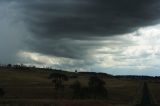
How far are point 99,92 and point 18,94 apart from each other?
2633 centimetres

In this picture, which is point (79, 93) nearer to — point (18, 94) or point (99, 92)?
point (99, 92)

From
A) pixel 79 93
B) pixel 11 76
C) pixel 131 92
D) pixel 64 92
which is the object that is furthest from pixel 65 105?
pixel 11 76

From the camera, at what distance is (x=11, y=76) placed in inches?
7776

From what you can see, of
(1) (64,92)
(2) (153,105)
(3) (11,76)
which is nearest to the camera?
(2) (153,105)

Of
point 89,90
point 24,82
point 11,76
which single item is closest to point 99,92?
point 89,90

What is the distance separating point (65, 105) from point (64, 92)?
7257 centimetres

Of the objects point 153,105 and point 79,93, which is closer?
point 153,105

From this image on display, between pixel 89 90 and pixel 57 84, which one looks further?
pixel 57 84

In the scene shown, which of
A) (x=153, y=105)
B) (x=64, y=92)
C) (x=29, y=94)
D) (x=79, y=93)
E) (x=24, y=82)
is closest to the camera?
(x=153, y=105)

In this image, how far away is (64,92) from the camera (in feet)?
481

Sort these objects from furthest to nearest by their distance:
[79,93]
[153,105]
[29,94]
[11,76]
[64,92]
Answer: [11,76] → [64,92] → [29,94] → [79,93] → [153,105]

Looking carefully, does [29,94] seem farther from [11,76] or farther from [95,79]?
[11,76]

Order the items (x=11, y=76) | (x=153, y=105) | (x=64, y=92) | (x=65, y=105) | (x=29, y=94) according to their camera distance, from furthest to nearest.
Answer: (x=11, y=76) < (x=64, y=92) < (x=29, y=94) < (x=65, y=105) < (x=153, y=105)

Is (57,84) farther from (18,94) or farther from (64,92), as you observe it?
(18,94)
